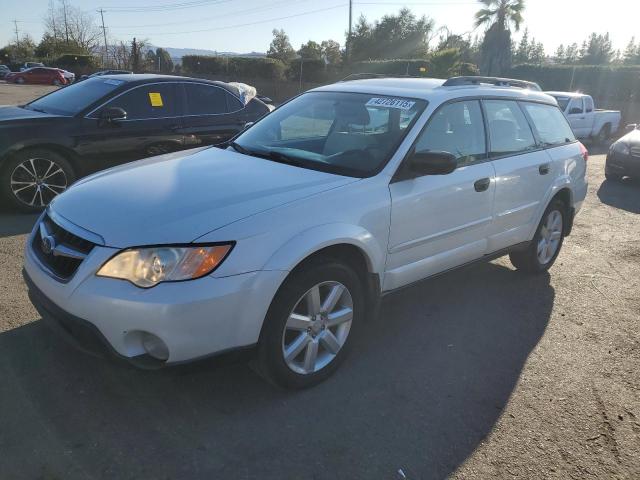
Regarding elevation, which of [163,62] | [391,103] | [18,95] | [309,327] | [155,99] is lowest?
[309,327]

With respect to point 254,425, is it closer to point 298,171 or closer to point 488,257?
point 298,171

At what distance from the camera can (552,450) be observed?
2717 mm

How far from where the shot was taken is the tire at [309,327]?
274cm

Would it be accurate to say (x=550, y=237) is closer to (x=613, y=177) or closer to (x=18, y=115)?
(x=18, y=115)

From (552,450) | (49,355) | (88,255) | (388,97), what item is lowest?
(552,450)

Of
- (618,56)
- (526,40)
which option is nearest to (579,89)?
(618,56)

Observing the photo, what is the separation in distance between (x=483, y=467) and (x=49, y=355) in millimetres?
2539

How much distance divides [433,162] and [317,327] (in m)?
1.23

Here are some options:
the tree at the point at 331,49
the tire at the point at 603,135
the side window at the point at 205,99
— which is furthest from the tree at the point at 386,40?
the side window at the point at 205,99

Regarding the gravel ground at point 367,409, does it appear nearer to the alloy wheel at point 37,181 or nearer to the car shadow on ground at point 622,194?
the alloy wheel at point 37,181

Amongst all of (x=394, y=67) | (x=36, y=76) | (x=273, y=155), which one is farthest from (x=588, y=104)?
(x=36, y=76)

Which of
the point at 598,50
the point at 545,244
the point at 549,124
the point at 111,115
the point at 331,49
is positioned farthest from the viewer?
the point at 598,50

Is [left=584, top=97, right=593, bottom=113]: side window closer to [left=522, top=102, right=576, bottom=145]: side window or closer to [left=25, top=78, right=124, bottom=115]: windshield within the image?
[left=522, top=102, right=576, bottom=145]: side window

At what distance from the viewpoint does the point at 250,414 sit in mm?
2803
